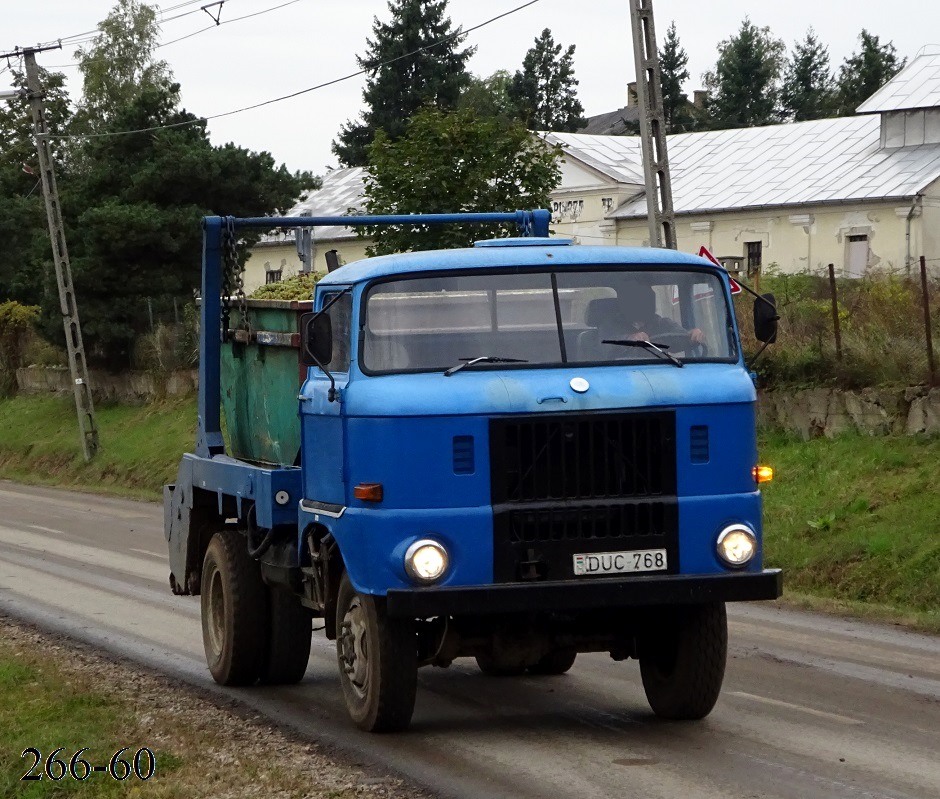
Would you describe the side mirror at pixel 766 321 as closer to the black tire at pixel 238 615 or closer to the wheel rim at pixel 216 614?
the black tire at pixel 238 615

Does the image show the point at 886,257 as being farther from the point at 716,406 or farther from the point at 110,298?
the point at 716,406

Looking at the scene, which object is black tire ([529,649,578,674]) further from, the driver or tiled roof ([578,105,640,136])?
tiled roof ([578,105,640,136])

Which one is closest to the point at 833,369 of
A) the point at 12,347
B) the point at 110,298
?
the point at 110,298

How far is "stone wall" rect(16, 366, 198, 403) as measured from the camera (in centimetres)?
3975

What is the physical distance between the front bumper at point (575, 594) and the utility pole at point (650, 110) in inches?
449

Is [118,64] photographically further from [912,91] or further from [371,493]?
[371,493]

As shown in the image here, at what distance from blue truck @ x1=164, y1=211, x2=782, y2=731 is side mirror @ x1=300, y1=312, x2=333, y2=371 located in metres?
0.01

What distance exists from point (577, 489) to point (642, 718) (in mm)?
1667

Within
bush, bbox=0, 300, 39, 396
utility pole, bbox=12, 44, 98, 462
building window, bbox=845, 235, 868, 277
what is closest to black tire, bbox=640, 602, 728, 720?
utility pole, bbox=12, 44, 98, 462

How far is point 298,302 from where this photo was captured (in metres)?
9.45

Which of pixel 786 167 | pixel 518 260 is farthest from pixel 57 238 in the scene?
pixel 518 260

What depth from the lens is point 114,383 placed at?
42906mm

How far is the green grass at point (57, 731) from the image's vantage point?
7.19 meters

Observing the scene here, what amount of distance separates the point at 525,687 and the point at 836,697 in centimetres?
185
